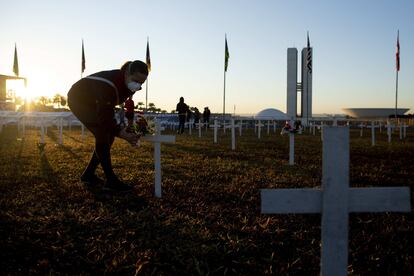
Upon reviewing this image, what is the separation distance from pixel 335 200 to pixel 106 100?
3868 millimetres

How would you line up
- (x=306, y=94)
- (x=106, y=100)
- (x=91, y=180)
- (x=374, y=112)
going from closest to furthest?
(x=106, y=100) < (x=91, y=180) < (x=306, y=94) < (x=374, y=112)

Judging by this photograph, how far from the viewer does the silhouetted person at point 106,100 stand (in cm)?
516

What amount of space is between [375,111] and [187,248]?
330 feet

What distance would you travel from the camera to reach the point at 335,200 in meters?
1.85

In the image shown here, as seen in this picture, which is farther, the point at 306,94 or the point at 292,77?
A: the point at 292,77

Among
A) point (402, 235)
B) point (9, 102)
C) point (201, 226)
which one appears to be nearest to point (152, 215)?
point (201, 226)

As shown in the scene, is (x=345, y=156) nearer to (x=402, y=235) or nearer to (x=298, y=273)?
(x=298, y=273)

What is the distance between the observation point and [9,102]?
2908 cm

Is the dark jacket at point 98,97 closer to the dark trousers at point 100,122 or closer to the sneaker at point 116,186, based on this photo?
the dark trousers at point 100,122

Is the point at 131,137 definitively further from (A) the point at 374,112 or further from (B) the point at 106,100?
(A) the point at 374,112

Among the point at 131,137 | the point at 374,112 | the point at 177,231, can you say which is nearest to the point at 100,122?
the point at 131,137

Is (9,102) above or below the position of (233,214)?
above

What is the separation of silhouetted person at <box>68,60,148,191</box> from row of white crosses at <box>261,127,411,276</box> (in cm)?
337

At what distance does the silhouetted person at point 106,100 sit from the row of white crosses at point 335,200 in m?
3.37
